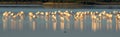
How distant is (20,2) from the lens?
53938mm

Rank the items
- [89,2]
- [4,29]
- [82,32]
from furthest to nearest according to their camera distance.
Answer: [89,2] < [4,29] < [82,32]

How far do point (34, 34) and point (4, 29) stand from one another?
193cm

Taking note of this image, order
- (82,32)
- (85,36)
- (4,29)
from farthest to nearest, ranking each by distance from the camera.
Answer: (4,29) → (82,32) → (85,36)

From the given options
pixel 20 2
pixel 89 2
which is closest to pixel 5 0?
pixel 20 2

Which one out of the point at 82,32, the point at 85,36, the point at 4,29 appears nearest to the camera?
the point at 85,36

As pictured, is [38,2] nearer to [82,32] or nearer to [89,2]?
[89,2]

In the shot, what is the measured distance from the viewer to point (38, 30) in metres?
15.7

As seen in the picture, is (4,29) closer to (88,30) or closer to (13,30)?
(13,30)

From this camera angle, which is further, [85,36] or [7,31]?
[7,31]

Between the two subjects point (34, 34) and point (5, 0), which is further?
point (5, 0)

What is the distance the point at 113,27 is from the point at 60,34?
9.02 ft

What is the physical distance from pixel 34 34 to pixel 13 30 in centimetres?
147

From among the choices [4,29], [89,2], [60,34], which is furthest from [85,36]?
[89,2]

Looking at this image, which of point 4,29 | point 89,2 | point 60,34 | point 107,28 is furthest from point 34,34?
point 89,2
